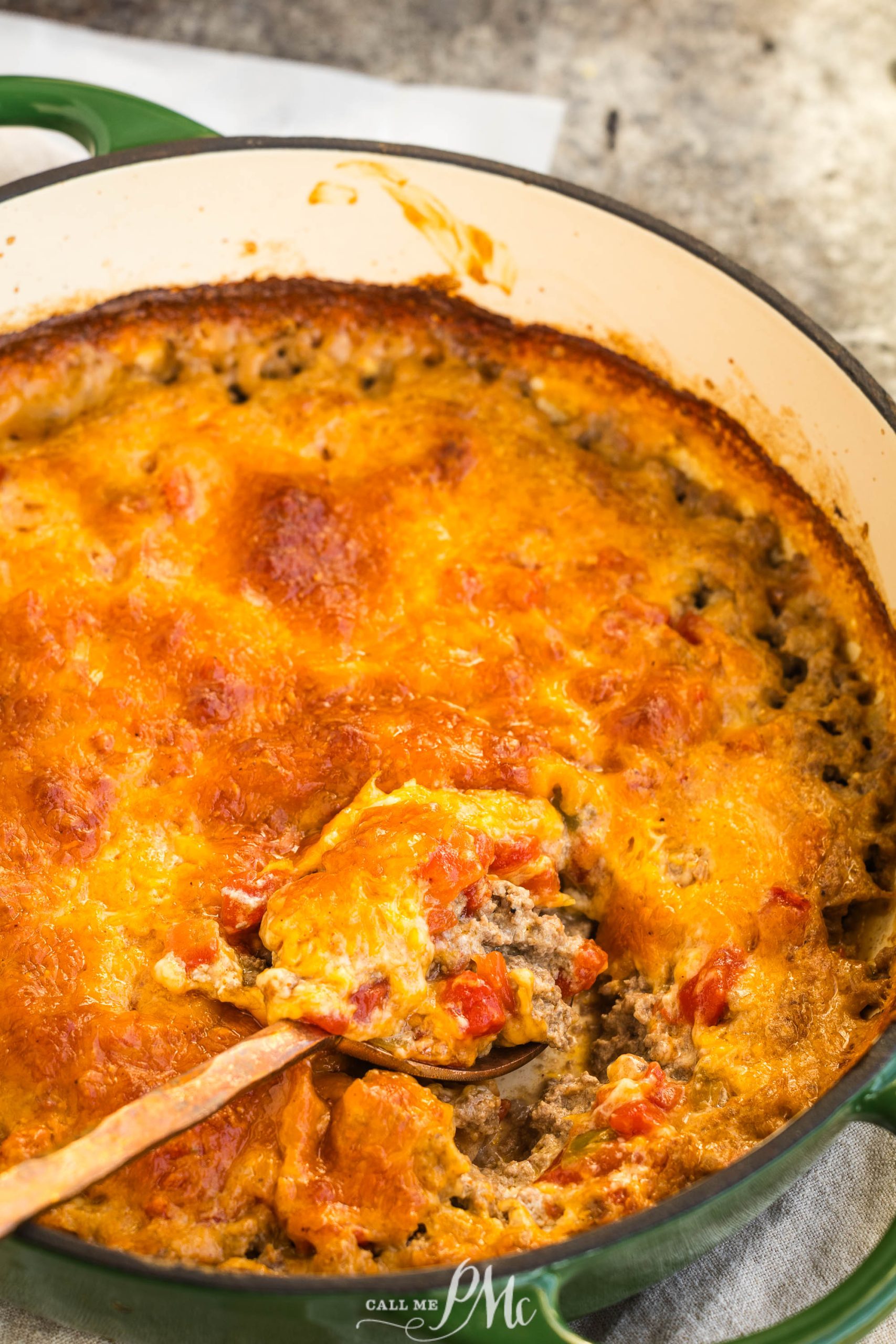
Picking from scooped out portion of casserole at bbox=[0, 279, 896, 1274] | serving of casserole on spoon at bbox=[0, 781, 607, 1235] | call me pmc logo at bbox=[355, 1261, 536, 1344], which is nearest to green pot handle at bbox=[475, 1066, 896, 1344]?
call me pmc logo at bbox=[355, 1261, 536, 1344]

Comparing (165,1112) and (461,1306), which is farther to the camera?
(165,1112)

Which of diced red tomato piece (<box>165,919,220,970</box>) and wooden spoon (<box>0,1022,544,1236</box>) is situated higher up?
diced red tomato piece (<box>165,919,220,970</box>)

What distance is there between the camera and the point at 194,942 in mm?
1938

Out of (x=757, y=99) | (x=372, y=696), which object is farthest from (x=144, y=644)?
(x=757, y=99)

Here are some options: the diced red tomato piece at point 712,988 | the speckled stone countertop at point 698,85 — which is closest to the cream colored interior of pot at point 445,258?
the diced red tomato piece at point 712,988

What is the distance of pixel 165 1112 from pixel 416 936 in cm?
45

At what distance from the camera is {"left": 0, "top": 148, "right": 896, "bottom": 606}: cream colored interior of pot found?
8.19 ft

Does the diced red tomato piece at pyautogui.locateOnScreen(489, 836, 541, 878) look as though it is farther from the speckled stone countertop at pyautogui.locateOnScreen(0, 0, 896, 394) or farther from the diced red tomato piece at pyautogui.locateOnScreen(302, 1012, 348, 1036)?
the speckled stone countertop at pyautogui.locateOnScreen(0, 0, 896, 394)

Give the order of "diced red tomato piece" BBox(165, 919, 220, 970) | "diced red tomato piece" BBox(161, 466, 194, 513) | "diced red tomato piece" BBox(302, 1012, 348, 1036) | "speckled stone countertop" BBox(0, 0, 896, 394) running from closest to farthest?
"diced red tomato piece" BBox(302, 1012, 348, 1036)
"diced red tomato piece" BBox(165, 919, 220, 970)
"diced red tomato piece" BBox(161, 466, 194, 513)
"speckled stone countertop" BBox(0, 0, 896, 394)

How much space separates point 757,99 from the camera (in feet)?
13.2

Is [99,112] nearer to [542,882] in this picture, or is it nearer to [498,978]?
[542,882]

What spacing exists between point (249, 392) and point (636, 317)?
789 mm

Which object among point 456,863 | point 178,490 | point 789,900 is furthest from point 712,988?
point 178,490

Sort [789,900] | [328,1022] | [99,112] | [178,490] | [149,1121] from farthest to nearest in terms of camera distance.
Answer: [99,112] < [178,490] < [789,900] < [328,1022] < [149,1121]
